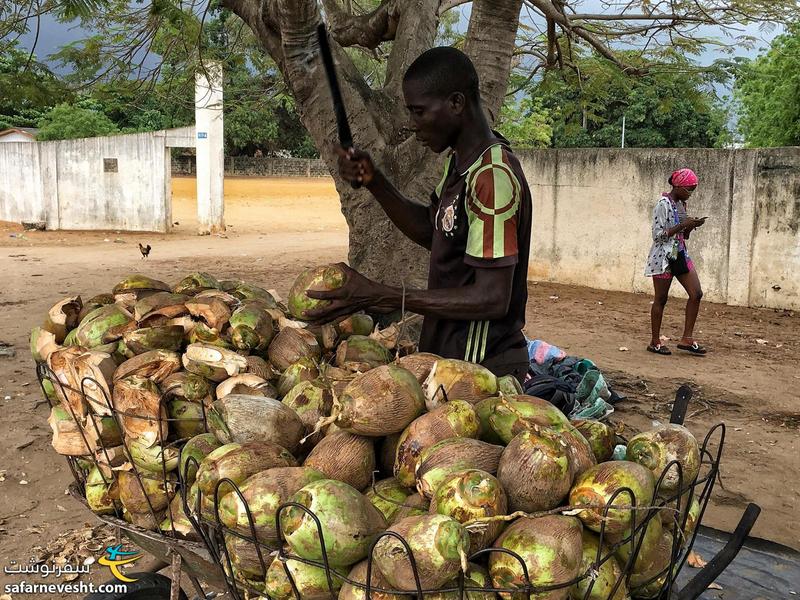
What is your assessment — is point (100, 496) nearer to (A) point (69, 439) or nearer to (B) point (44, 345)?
(A) point (69, 439)

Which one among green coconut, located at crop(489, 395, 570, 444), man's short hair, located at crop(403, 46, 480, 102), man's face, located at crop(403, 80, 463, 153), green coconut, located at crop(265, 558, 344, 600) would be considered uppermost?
man's short hair, located at crop(403, 46, 480, 102)

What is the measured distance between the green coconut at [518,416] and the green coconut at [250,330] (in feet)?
2.71

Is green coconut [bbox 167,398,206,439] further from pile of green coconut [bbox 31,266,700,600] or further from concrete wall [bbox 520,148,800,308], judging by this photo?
concrete wall [bbox 520,148,800,308]

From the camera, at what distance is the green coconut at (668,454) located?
1736 mm

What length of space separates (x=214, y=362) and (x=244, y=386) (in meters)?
0.13

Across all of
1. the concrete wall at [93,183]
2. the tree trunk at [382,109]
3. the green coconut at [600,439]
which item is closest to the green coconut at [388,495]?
the green coconut at [600,439]

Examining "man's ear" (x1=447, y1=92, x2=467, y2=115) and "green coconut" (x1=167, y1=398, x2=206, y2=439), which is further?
"man's ear" (x1=447, y1=92, x2=467, y2=115)

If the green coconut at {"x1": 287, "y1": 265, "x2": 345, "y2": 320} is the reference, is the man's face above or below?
above

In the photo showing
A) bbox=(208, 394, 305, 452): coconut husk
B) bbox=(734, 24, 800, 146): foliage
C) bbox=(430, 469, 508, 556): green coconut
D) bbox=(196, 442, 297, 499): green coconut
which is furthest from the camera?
bbox=(734, 24, 800, 146): foliage

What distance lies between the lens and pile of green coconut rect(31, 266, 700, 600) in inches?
57.9

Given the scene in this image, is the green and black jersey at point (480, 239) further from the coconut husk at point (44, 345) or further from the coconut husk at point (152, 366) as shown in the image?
the coconut husk at point (44, 345)

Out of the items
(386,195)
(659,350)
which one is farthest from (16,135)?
(386,195)

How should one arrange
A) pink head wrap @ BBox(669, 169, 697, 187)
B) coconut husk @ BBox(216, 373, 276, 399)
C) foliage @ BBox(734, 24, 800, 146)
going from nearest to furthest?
coconut husk @ BBox(216, 373, 276, 399)
pink head wrap @ BBox(669, 169, 697, 187)
foliage @ BBox(734, 24, 800, 146)

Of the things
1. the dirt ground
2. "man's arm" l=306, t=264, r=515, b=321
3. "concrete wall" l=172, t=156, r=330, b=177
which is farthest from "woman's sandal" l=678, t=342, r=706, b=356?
"concrete wall" l=172, t=156, r=330, b=177
